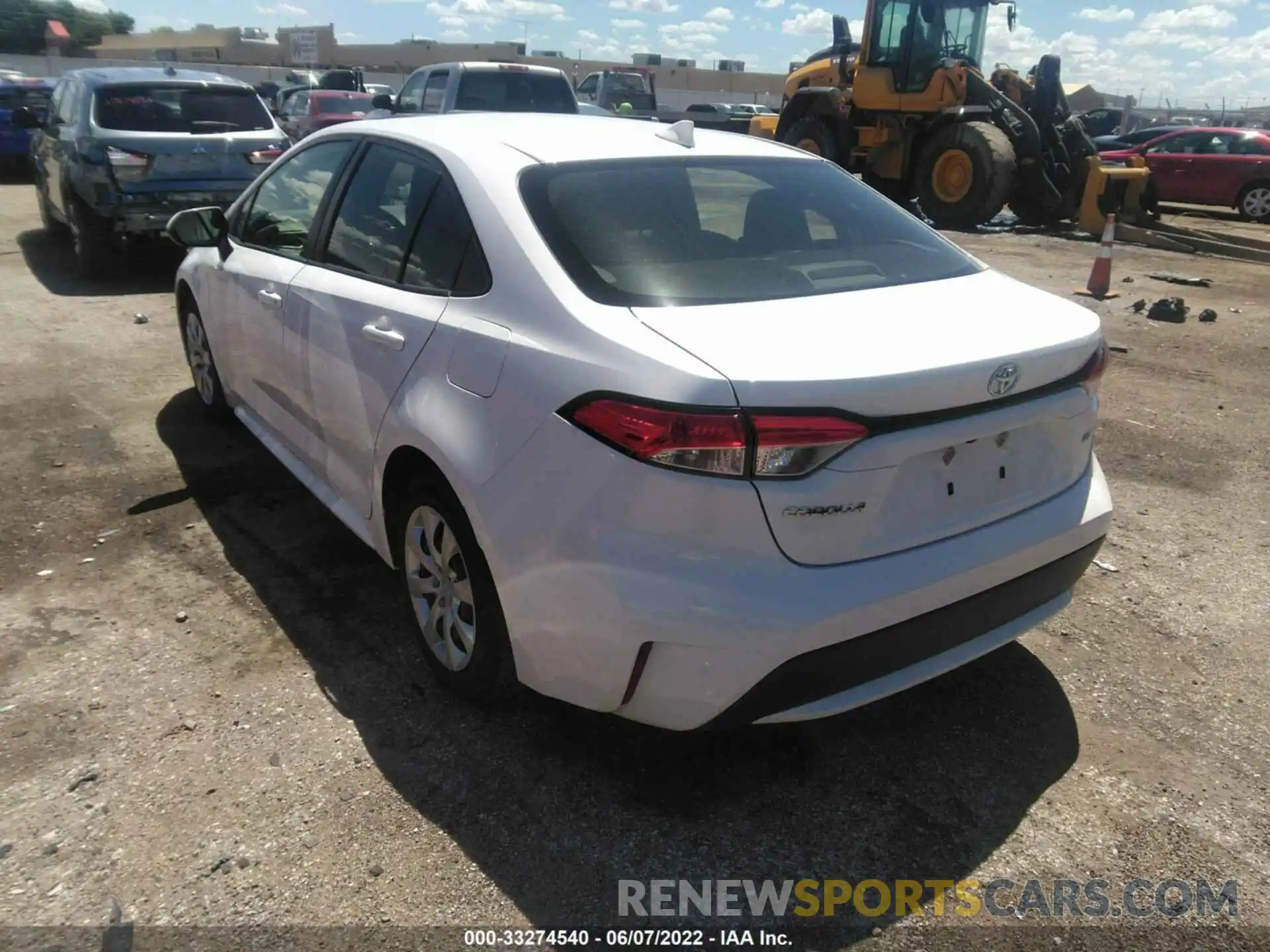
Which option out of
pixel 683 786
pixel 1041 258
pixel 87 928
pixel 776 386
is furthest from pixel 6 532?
pixel 1041 258

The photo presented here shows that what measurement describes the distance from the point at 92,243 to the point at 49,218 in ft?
8.92

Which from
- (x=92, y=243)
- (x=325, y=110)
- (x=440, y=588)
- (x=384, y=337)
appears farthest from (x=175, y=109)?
(x=325, y=110)

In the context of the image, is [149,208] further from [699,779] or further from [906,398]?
[906,398]

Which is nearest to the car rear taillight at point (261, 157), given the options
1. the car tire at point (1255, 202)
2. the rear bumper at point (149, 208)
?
the rear bumper at point (149, 208)

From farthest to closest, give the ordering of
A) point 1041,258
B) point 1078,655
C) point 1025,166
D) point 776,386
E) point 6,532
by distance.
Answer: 1. point 1025,166
2. point 1041,258
3. point 6,532
4. point 1078,655
5. point 776,386

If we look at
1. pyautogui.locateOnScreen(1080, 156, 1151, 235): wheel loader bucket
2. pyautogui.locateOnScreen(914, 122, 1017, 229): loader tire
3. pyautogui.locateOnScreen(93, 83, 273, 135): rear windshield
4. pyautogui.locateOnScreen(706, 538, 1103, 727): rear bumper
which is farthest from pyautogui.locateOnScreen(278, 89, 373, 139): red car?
pyautogui.locateOnScreen(706, 538, 1103, 727): rear bumper

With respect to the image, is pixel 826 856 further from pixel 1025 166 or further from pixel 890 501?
pixel 1025 166

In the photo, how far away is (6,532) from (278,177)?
6.33 ft

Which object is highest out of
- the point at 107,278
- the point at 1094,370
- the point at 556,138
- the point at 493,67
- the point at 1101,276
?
the point at 493,67

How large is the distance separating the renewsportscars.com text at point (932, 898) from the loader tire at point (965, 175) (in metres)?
12.8

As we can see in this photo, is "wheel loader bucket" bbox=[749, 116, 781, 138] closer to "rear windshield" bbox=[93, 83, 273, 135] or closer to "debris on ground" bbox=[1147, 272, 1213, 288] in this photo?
"debris on ground" bbox=[1147, 272, 1213, 288]

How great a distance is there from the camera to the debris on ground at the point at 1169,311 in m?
8.72

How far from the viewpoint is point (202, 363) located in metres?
5.18

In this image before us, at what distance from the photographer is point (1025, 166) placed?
14.4 metres
